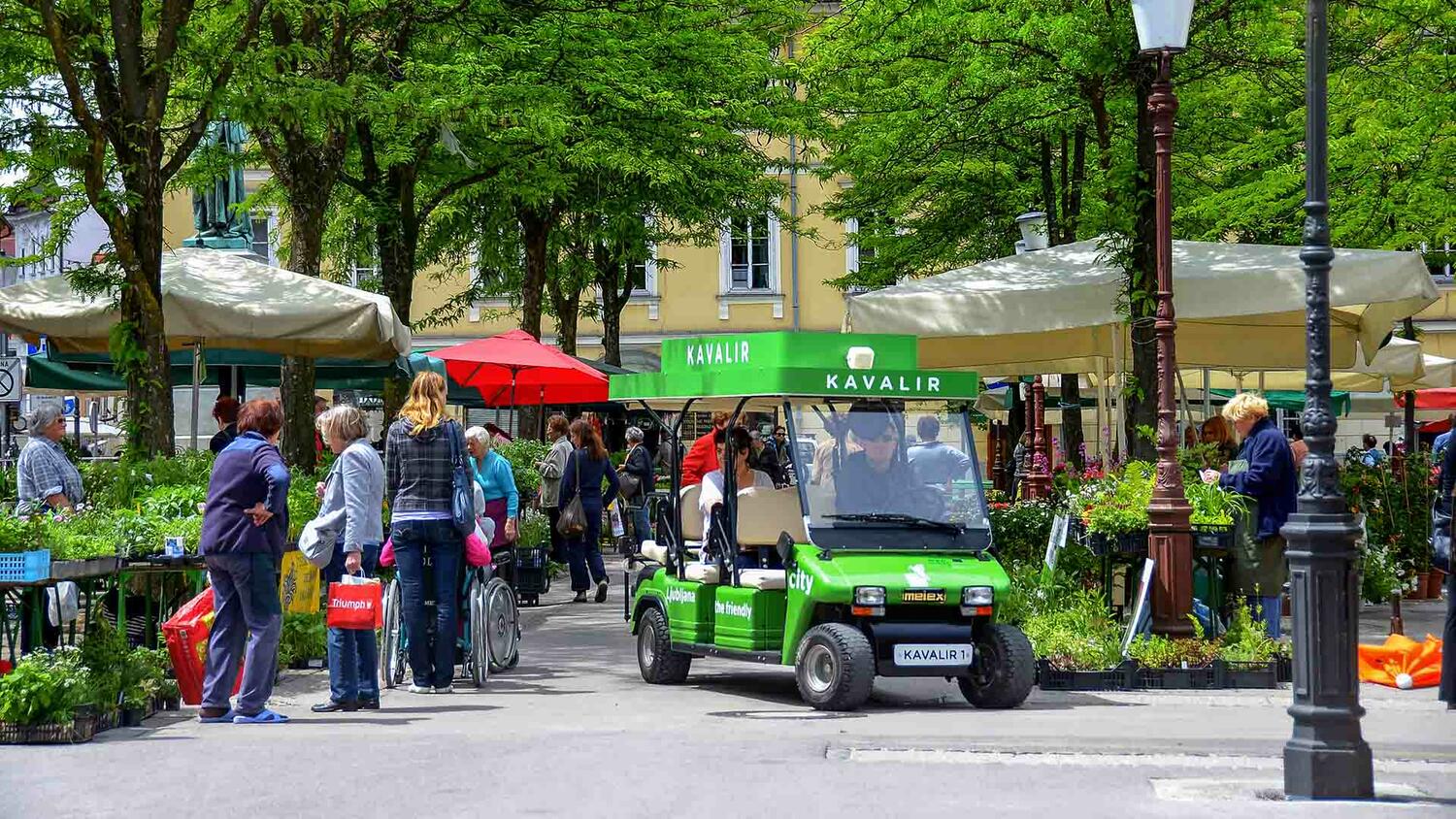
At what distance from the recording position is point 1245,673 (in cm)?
1320

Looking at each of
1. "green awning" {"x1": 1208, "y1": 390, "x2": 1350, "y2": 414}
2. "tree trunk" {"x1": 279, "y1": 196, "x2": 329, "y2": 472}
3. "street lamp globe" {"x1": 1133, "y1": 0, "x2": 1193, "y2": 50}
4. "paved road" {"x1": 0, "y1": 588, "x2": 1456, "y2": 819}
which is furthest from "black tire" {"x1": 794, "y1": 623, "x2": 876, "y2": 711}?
"green awning" {"x1": 1208, "y1": 390, "x2": 1350, "y2": 414}

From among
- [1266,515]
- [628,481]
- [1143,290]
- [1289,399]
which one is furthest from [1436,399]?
[1266,515]

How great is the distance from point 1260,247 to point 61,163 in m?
9.23

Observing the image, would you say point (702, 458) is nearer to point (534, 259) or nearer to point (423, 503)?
point (423, 503)

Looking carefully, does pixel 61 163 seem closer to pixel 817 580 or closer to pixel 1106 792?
pixel 817 580

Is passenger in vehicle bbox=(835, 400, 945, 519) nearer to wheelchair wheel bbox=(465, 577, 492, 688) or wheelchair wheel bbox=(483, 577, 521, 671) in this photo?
wheelchair wheel bbox=(465, 577, 492, 688)

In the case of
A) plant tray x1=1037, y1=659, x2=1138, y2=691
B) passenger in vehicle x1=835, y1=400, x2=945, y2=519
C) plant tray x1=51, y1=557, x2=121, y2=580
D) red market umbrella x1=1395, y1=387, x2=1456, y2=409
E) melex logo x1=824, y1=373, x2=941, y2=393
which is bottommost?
plant tray x1=1037, y1=659, x2=1138, y2=691

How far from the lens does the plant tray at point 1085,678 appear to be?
13.1 metres

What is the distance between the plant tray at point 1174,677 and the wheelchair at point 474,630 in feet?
14.2

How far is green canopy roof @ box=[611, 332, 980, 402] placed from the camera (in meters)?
12.5

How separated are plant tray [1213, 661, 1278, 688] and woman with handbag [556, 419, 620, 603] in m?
9.03

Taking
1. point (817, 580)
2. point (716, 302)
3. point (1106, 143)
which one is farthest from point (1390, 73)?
point (716, 302)

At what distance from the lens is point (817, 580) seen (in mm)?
11938

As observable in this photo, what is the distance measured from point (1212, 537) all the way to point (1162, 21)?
3495mm
